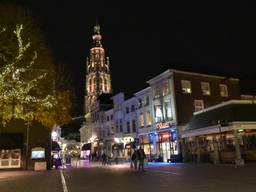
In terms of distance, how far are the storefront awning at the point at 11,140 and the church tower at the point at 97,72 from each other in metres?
80.4

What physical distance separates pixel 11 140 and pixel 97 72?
3441 inches

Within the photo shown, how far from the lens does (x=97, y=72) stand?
393ft

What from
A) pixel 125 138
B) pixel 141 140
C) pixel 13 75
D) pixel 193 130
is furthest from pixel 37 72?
pixel 125 138

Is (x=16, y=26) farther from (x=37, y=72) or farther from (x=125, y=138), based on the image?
(x=125, y=138)

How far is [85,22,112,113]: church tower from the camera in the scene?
386 ft

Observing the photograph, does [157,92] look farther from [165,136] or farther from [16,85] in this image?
[16,85]

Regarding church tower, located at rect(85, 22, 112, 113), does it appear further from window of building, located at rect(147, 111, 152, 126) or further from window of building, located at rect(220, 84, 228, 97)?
window of building, located at rect(220, 84, 228, 97)

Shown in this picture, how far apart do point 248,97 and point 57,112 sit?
32.2 meters

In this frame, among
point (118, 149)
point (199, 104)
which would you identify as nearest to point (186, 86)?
point (199, 104)

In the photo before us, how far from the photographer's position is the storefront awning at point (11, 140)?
3312 centimetres

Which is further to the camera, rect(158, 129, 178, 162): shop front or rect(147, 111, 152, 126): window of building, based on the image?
rect(147, 111, 152, 126): window of building

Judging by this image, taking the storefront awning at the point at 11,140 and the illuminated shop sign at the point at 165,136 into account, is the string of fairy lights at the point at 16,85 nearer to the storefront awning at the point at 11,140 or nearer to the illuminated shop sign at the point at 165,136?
the storefront awning at the point at 11,140

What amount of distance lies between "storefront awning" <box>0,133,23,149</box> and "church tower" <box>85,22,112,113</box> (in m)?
80.4

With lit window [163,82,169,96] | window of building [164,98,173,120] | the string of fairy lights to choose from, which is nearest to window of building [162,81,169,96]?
lit window [163,82,169,96]
